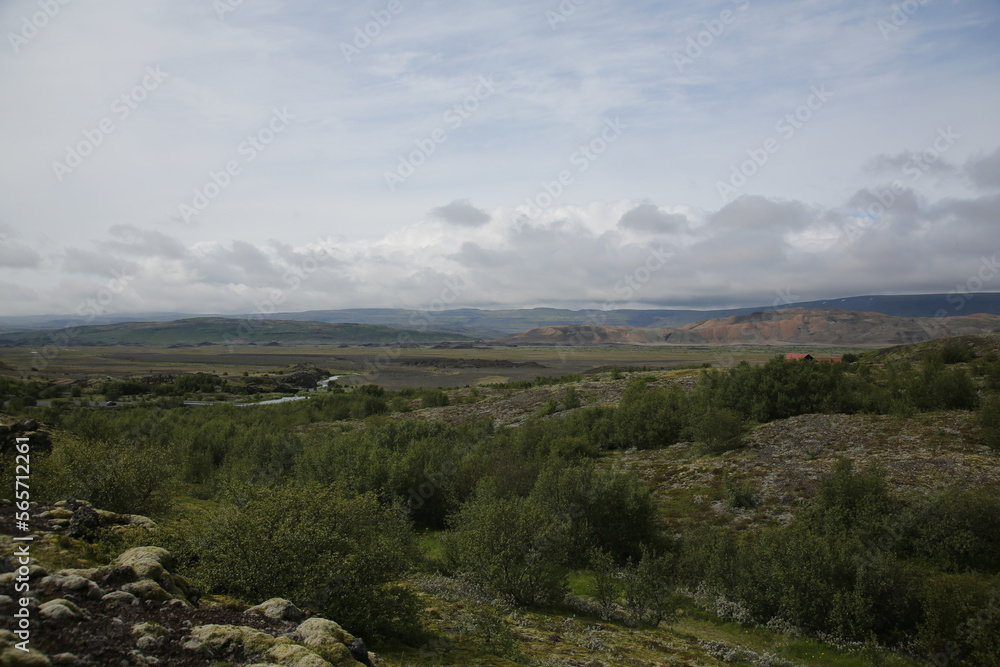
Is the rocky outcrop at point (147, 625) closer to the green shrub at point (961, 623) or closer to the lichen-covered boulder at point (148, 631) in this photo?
the lichen-covered boulder at point (148, 631)

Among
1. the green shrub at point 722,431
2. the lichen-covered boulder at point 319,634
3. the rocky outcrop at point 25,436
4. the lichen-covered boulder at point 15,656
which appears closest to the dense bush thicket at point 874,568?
the green shrub at point 722,431

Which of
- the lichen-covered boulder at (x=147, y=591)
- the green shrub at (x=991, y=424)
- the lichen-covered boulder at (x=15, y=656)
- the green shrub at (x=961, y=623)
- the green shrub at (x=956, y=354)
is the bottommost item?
the green shrub at (x=961, y=623)

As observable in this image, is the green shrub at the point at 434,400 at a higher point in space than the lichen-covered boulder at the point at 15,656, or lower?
lower

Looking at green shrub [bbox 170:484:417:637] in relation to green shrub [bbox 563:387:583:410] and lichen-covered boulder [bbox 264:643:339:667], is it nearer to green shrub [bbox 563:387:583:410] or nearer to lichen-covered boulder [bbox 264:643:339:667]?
lichen-covered boulder [bbox 264:643:339:667]

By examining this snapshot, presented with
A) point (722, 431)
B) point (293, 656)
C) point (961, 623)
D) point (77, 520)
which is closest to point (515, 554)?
point (293, 656)

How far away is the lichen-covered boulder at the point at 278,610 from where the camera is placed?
30.8 feet

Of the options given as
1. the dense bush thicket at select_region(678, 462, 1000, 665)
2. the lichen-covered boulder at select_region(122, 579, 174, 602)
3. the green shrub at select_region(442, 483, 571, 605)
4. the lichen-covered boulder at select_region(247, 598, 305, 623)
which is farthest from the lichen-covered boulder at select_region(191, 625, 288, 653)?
the dense bush thicket at select_region(678, 462, 1000, 665)

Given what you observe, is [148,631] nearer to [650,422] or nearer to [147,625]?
[147,625]

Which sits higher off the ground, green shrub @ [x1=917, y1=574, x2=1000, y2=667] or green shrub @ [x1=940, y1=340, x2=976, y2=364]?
green shrub @ [x1=940, y1=340, x2=976, y2=364]

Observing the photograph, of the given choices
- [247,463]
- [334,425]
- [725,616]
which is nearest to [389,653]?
[725,616]

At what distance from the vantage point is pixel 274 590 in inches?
433

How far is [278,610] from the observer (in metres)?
9.45

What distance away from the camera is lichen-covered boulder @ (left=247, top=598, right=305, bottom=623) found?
9.39 meters

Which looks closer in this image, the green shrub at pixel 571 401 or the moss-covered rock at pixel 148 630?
the moss-covered rock at pixel 148 630
